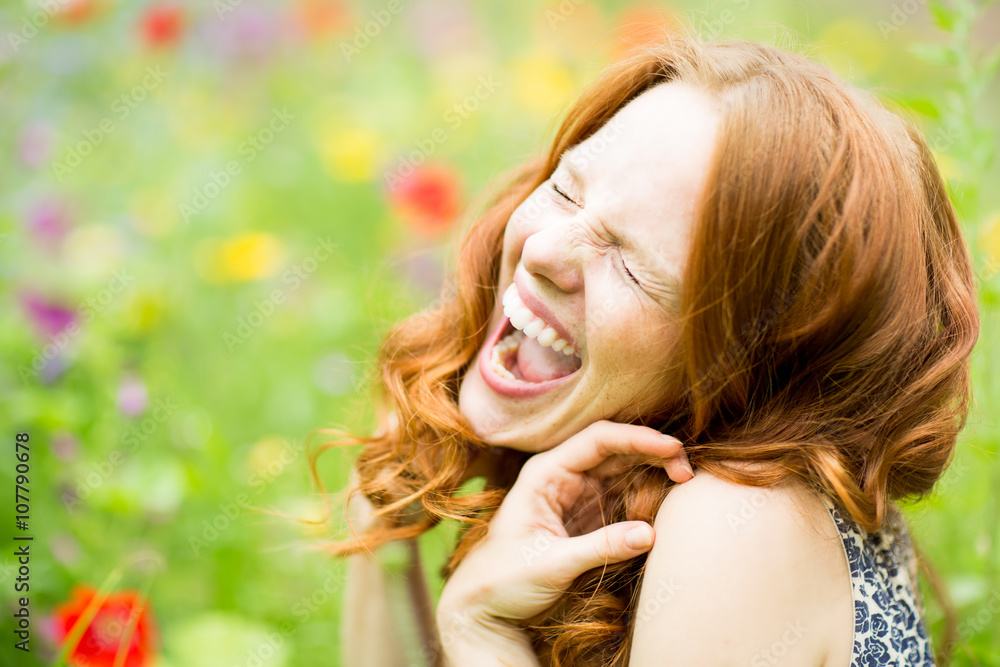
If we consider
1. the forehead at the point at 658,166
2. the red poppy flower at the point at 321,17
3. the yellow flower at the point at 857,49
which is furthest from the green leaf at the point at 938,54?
the red poppy flower at the point at 321,17

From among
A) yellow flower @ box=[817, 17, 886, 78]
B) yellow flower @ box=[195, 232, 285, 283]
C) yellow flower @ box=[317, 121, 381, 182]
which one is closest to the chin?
yellow flower @ box=[195, 232, 285, 283]

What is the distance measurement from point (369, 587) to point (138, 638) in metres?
0.37

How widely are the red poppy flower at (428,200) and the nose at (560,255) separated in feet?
4.17

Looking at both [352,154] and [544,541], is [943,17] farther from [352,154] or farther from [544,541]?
[352,154]

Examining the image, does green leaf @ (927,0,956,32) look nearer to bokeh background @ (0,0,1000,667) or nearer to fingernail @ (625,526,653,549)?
bokeh background @ (0,0,1000,667)

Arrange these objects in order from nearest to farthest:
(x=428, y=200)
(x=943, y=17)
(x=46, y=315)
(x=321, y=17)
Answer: (x=943, y=17) < (x=46, y=315) < (x=428, y=200) < (x=321, y=17)

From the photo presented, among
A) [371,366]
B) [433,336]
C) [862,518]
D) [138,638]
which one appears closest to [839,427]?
[862,518]

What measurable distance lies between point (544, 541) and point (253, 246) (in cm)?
156

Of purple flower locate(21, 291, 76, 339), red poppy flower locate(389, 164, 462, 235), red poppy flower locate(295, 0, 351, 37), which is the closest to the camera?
purple flower locate(21, 291, 76, 339)

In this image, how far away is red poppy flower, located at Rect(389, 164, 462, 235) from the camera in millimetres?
2289

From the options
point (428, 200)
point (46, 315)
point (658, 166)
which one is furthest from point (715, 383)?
point (46, 315)

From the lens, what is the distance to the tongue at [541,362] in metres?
1.18

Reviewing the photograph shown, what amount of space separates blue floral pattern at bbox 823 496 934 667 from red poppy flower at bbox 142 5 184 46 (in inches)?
94.3

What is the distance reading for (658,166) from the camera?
990mm
